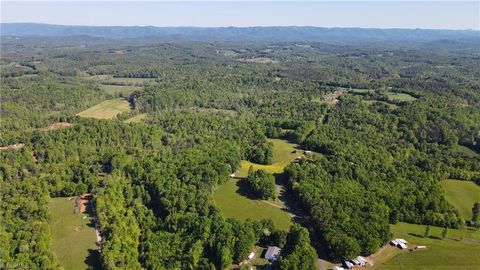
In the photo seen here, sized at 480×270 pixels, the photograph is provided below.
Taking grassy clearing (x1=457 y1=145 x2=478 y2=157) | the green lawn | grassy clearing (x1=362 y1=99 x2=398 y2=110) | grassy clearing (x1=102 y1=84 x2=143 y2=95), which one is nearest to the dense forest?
grassy clearing (x1=457 y1=145 x2=478 y2=157)

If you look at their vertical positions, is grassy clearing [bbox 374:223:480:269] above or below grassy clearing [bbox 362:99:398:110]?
below

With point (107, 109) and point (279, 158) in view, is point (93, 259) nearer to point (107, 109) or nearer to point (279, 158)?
point (279, 158)

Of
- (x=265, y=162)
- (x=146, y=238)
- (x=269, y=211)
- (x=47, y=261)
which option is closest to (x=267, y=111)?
(x=265, y=162)

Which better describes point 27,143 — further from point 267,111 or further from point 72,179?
point 267,111

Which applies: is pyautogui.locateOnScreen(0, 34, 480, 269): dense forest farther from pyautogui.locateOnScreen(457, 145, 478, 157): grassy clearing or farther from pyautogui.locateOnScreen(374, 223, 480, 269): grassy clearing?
pyautogui.locateOnScreen(374, 223, 480, 269): grassy clearing

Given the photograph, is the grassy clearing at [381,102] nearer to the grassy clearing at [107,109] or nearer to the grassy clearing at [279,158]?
the grassy clearing at [279,158]

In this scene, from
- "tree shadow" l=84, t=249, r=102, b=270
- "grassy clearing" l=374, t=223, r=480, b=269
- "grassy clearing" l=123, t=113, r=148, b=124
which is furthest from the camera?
"grassy clearing" l=123, t=113, r=148, b=124

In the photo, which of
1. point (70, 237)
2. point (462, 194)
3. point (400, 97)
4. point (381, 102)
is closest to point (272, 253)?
point (70, 237)
